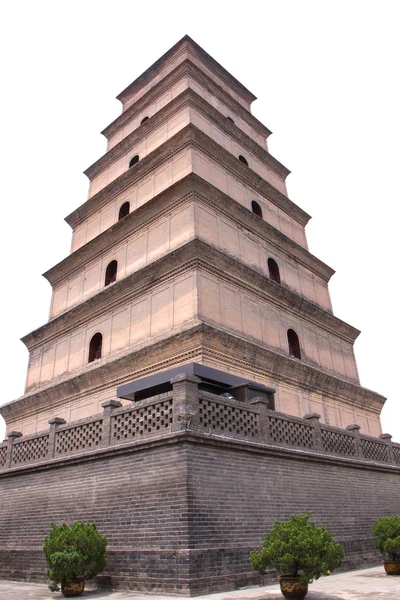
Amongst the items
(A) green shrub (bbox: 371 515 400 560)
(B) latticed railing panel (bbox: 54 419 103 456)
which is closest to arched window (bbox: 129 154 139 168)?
(B) latticed railing panel (bbox: 54 419 103 456)

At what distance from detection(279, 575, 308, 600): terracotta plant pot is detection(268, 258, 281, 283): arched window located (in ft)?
40.5

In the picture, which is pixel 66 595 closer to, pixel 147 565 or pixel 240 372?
pixel 147 565

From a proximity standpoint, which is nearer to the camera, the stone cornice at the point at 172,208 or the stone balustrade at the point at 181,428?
the stone balustrade at the point at 181,428

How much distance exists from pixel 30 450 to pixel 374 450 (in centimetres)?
850

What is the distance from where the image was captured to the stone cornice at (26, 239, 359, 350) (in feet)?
47.4

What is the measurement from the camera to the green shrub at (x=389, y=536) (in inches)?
362

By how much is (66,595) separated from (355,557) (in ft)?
19.7

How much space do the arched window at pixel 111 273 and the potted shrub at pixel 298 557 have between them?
481 inches

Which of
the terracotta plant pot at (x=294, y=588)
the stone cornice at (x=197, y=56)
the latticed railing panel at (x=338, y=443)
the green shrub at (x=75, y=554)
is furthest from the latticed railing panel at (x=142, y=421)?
the stone cornice at (x=197, y=56)

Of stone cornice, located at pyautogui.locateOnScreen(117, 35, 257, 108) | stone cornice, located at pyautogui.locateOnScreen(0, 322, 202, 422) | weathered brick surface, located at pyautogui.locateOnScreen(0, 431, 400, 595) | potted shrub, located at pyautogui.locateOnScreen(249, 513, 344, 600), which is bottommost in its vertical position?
potted shrub, located at pyautogui.locateOnScreen(249, 513, 344, 600)

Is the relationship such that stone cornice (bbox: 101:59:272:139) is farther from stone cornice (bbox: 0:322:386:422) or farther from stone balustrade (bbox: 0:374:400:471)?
stone balustrade (bbox: 0:374:400:471)

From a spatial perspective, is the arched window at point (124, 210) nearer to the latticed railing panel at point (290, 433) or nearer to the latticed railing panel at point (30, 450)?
the latticed railing panel at point (30, 450)

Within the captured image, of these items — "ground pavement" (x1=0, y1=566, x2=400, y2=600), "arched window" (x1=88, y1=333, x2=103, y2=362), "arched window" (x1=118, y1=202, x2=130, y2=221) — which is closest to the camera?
"ground pavement" (x1=0, y1=566, x2=400, y2=600)

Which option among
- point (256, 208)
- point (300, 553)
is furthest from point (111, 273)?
point (300, 553)
